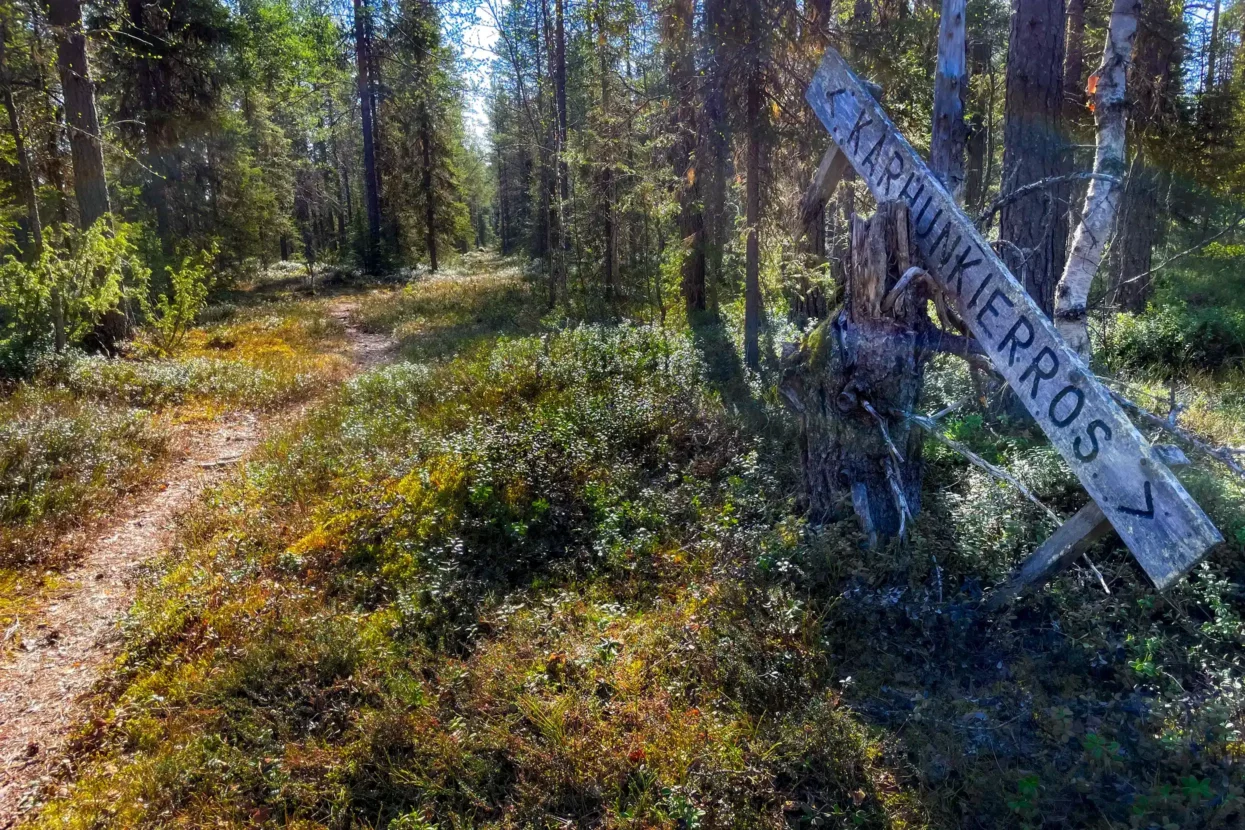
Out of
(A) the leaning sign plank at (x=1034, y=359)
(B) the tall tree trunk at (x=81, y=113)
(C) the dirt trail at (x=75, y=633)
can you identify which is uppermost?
(B) the tall tree trunk at (x=81, y=113)

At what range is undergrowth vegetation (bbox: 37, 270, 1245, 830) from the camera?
2.99 m

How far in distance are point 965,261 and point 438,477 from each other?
185 inches

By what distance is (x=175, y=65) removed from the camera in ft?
57.7

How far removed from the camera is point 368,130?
25750 millimetres

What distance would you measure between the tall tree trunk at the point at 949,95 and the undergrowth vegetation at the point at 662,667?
2.21 meters

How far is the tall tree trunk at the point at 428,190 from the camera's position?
92.6 feet

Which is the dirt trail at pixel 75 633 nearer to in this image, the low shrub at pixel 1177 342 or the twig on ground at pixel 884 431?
Result: the twig on ground at pixel 884 431

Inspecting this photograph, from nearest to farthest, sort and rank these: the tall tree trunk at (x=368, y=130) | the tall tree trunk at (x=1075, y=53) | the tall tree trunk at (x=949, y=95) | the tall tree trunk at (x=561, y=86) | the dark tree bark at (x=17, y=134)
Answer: the tall tree trunk at (x=949, y=95), the dark tree bark at (x=17, y=134), the tall tree trunk at (x=1075, y=53), the tall tree trunk at (x=561, y=86), the tall tree trunk at (x=368, y=130)

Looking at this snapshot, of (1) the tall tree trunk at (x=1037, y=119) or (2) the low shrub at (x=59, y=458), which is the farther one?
(1) the tall tree trunk at (x=1037, y=119)

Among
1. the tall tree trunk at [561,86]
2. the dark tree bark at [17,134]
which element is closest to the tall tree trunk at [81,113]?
the dark tree bark at [17,134]

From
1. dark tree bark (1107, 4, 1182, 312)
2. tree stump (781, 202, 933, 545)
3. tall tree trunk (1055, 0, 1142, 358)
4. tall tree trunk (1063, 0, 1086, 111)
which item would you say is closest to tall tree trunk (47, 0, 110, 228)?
tree stump (781, 202, 933, 545)

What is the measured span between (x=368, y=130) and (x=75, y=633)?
2518 centimetres

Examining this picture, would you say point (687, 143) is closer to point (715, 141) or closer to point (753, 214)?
point (715, 141)

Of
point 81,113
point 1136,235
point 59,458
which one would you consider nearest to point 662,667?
point 59,458
